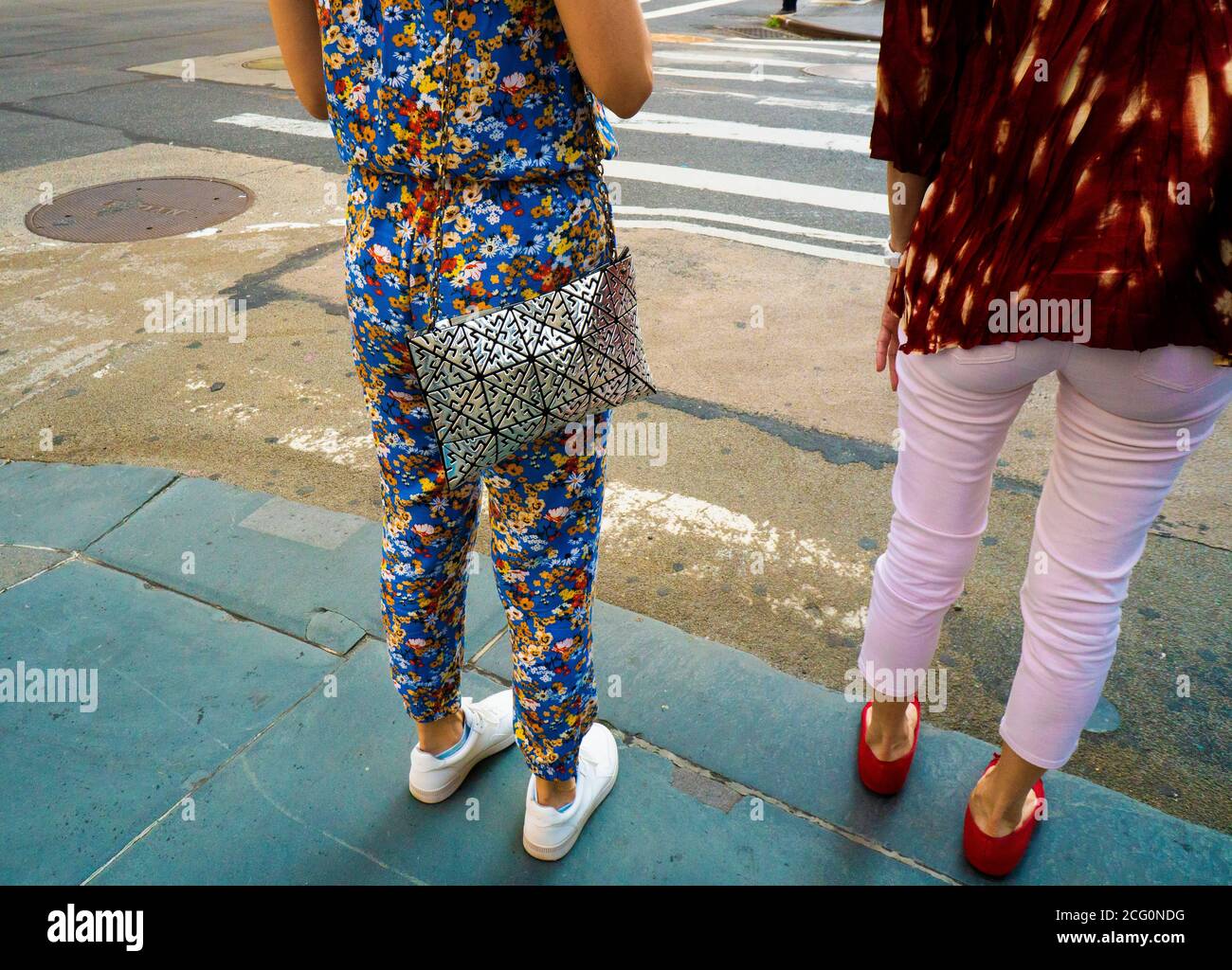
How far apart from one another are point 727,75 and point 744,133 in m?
2.98

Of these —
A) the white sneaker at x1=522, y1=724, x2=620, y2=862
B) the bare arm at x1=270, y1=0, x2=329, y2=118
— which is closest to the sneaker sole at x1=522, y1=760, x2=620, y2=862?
the white sneaker at x1=522, y1=724, x2=620, y2=862

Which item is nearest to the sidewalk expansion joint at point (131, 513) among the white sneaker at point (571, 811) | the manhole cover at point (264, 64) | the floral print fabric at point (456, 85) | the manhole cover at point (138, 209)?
the white sneaker at point (571, 811)

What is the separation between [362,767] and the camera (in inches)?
85.9

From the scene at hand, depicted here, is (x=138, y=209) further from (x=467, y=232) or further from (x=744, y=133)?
(x=467, y=232)

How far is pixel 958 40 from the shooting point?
1372 mm

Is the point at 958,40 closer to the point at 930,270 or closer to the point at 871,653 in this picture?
the point at 930,270

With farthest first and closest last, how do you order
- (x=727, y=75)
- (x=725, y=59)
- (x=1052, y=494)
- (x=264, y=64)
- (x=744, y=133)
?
(x=725, y=59) < (x=264, y=64) < (x=727, y=75) < (x=744, y=133) < (x=1052, y=494)

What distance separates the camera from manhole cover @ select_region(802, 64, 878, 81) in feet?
33.6

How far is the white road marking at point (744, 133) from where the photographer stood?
24.6ft

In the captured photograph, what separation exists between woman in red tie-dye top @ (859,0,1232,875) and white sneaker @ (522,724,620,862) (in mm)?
793

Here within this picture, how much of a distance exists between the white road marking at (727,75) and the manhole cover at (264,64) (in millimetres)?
4603

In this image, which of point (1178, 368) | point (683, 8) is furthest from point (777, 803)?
point (683, 8)
